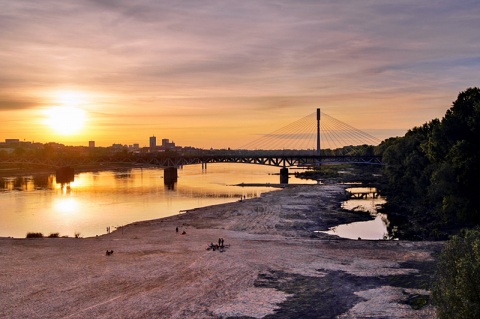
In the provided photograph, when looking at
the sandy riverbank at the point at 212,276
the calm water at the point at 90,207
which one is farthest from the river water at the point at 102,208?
the sandy riverbank at the point at 212,276

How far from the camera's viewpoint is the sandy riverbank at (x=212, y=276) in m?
27.1

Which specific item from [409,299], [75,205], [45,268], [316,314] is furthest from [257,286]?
[75,205]

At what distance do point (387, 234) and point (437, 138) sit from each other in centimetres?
1667

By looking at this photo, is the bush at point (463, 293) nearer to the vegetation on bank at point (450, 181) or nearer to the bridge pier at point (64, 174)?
the vegetation on bank at point (450, 181)

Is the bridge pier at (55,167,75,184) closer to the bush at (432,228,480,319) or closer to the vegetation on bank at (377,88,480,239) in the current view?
the vegetation on bank at (377,88,480,239)

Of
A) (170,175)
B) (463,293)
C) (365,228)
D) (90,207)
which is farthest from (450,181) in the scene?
(170,175)

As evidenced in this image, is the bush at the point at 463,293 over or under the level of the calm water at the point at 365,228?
over

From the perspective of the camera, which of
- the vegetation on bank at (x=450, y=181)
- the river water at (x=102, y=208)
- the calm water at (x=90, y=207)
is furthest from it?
the calm water at (x=90, y=207)

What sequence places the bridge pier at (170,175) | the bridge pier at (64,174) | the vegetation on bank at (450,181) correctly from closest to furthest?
the vegetation on bank at (450,181), the bridge pier at (170,175), the bridge pier at (64,174)

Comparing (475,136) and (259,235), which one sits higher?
(475,136)

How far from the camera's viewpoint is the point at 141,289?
30.4 metres

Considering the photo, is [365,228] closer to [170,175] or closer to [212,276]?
[212,276]

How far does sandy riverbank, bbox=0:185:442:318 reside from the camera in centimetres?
2708

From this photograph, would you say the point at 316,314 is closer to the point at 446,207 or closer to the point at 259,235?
the point at 259,235
